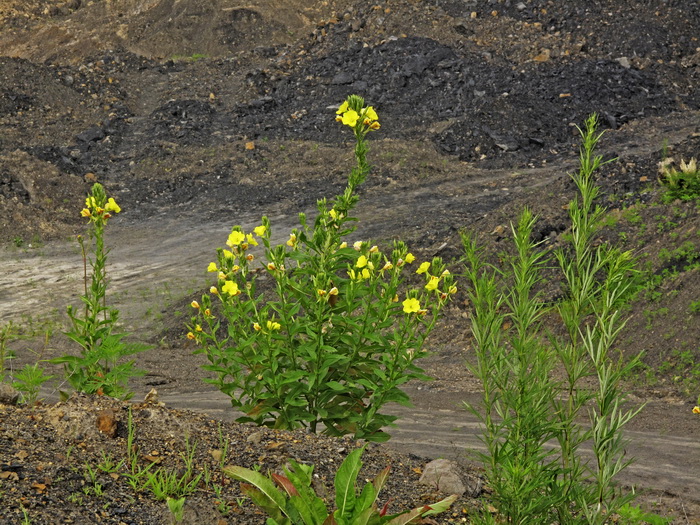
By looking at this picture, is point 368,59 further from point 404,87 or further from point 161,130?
point 161,130

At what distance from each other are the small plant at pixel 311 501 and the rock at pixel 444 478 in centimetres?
56

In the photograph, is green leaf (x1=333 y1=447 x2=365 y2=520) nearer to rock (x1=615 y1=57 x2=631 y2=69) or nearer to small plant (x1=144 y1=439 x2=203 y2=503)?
small plant (x1=144 y1=439 x2=203 y2=503)

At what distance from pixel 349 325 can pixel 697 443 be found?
3881 mm

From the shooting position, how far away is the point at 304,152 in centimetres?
1905

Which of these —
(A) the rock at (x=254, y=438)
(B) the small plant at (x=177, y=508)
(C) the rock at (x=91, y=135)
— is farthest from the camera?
(C) the rock at (x=91, y=135)

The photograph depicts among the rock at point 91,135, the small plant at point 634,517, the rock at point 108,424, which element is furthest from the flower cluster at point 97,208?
the rock at point 91,135

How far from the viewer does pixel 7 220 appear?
52.3ft

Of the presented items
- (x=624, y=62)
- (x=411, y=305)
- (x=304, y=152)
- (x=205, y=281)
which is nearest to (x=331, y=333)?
(x=411, y=305)

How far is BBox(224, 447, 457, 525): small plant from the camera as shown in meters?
3.21

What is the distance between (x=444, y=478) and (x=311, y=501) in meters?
0.97

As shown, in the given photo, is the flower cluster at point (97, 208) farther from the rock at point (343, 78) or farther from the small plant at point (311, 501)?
the rock at point (343, 78)

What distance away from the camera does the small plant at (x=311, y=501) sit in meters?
3.21

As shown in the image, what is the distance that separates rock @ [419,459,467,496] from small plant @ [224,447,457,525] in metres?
0.56

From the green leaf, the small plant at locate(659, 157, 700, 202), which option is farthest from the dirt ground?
the green leaf
